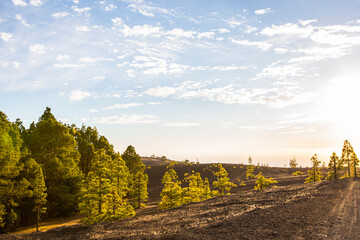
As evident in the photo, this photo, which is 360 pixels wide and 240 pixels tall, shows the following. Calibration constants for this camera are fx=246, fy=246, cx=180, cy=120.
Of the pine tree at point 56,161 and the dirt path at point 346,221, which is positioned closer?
the dirt path at point 346,221

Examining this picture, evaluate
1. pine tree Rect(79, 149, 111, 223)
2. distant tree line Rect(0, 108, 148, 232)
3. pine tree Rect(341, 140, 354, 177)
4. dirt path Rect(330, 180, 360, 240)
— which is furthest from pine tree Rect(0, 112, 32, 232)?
pine tree Rect(341, 140, 354, 177)

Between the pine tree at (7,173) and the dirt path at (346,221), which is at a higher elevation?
the pine tree at (7,173)

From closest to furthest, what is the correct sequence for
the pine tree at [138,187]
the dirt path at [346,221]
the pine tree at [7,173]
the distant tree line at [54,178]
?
the dirt path at [346,221] < the pine tree at [7,173] < the distant tree line at [54,178] < the pine tree at [138,187]

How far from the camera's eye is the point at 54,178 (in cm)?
3991

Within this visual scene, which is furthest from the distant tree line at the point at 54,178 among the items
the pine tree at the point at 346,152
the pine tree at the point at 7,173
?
the pine tree at the point at 346,152

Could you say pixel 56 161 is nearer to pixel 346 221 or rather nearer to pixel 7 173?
pixel 7 173

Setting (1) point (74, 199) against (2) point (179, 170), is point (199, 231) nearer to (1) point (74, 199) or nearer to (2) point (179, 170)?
(1) point (74, 199)

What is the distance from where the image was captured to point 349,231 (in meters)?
15.2

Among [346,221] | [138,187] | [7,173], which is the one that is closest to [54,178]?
[7,173]

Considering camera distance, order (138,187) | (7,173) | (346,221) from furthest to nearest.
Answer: (138,187), (7,173), (346,221)

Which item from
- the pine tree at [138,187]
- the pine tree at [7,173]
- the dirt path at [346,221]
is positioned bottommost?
the pine tree at [138,187]

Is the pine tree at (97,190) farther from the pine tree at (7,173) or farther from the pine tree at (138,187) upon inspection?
the pine tree at (138,187)

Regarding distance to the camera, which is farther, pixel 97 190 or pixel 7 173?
pixel 97 190

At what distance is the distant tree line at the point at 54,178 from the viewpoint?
28.8 m
